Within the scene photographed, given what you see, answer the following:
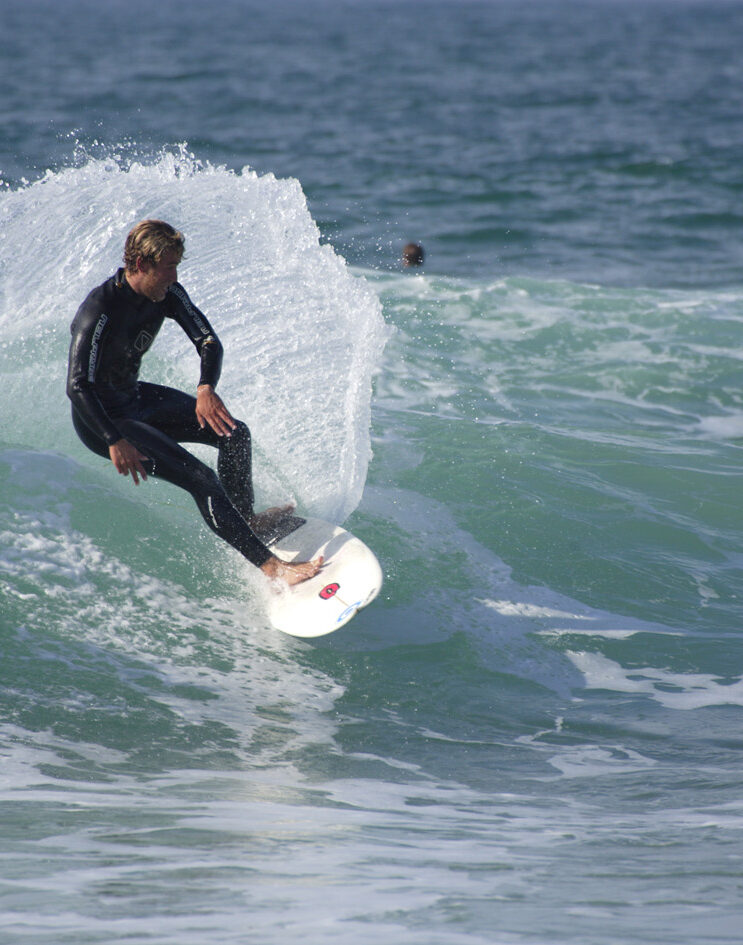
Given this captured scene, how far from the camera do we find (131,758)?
4.62 m

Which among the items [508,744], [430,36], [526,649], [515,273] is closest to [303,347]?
[526,649]

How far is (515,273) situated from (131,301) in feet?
36.7

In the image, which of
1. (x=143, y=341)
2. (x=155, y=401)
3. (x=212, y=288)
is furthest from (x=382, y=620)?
(x=212, y=288)

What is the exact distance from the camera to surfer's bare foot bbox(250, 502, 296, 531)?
5.92m

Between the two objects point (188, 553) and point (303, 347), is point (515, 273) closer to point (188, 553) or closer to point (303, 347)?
point (303, 347)

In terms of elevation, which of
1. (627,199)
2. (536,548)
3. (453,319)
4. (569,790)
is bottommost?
(569,790)

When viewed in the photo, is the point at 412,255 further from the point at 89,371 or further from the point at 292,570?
the point at 89,371

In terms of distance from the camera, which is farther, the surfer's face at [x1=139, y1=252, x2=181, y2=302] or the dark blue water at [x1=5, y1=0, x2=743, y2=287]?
the dark blue water at [x1=5, y1=0, x2=743, y2=287]

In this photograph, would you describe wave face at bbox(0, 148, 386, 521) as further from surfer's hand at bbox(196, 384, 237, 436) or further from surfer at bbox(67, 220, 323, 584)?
surfer's hand at bbox(196, 384, 237, 436)

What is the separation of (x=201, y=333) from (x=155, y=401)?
44cm

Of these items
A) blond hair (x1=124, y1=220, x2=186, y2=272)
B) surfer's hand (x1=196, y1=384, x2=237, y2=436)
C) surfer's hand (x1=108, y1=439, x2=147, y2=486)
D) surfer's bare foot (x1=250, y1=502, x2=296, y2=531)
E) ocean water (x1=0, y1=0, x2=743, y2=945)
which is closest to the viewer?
ocean water (x1=0, y1=0, x2=743, y2=945)

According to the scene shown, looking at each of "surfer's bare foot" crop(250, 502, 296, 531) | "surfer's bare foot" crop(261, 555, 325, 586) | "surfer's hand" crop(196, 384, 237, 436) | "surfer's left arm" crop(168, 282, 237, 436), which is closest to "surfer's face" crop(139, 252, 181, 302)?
"surfer's left arm" crop(168, 282, 237, 436)

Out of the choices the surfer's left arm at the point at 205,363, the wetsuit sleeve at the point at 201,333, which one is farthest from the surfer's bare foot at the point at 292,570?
the wetsuit sleeve at the point at 201,333

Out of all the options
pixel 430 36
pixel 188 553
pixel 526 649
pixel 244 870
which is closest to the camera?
pixel 244 870
